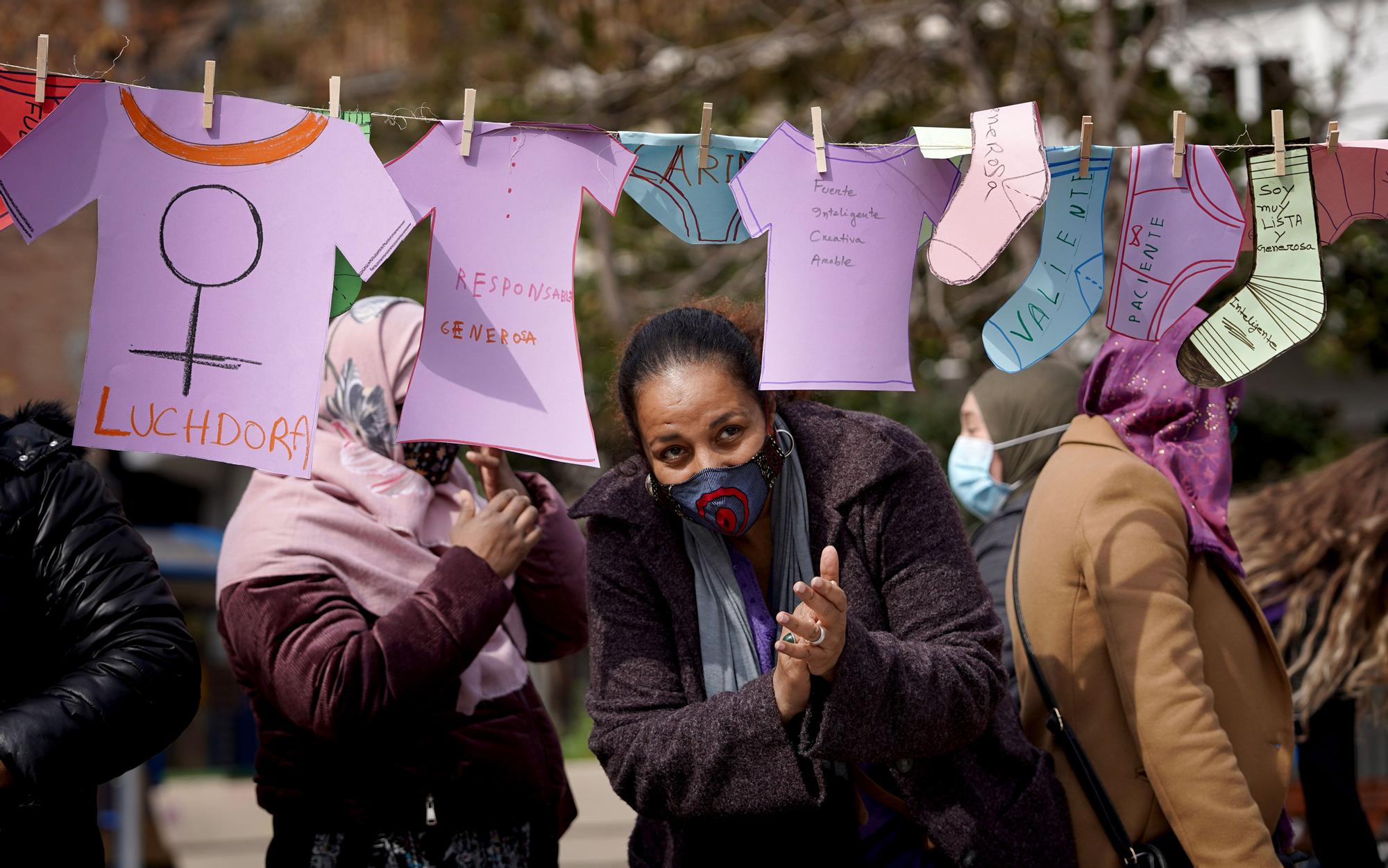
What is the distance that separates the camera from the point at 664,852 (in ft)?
8.25

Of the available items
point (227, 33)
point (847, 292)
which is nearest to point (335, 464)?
point (847, 292)

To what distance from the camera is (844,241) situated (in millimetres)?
2553

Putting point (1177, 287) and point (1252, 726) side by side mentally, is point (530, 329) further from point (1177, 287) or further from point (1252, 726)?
point (1252, 726)

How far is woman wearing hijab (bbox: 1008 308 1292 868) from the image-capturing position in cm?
251

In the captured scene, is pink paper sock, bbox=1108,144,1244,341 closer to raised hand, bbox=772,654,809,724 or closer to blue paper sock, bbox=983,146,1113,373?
blue paper sock, bbox=983,146,1113,373

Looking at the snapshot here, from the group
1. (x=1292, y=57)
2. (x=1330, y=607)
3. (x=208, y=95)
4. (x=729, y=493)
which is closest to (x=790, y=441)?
(x=729, y=493)

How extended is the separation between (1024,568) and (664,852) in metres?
0.94

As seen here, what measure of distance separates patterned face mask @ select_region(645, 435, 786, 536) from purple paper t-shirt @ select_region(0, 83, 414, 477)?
0.69m

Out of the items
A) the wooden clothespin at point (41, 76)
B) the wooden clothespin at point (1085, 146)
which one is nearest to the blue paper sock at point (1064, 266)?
the wooden clothespin at point (1085, 146)

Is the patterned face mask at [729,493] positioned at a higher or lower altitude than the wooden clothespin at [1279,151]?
lower

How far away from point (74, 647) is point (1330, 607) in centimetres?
309

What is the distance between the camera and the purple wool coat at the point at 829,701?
224 cm

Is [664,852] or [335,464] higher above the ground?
[335,464]

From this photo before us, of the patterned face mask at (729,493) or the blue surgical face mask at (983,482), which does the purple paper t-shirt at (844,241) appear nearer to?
the patterned face mask at (729,493)
